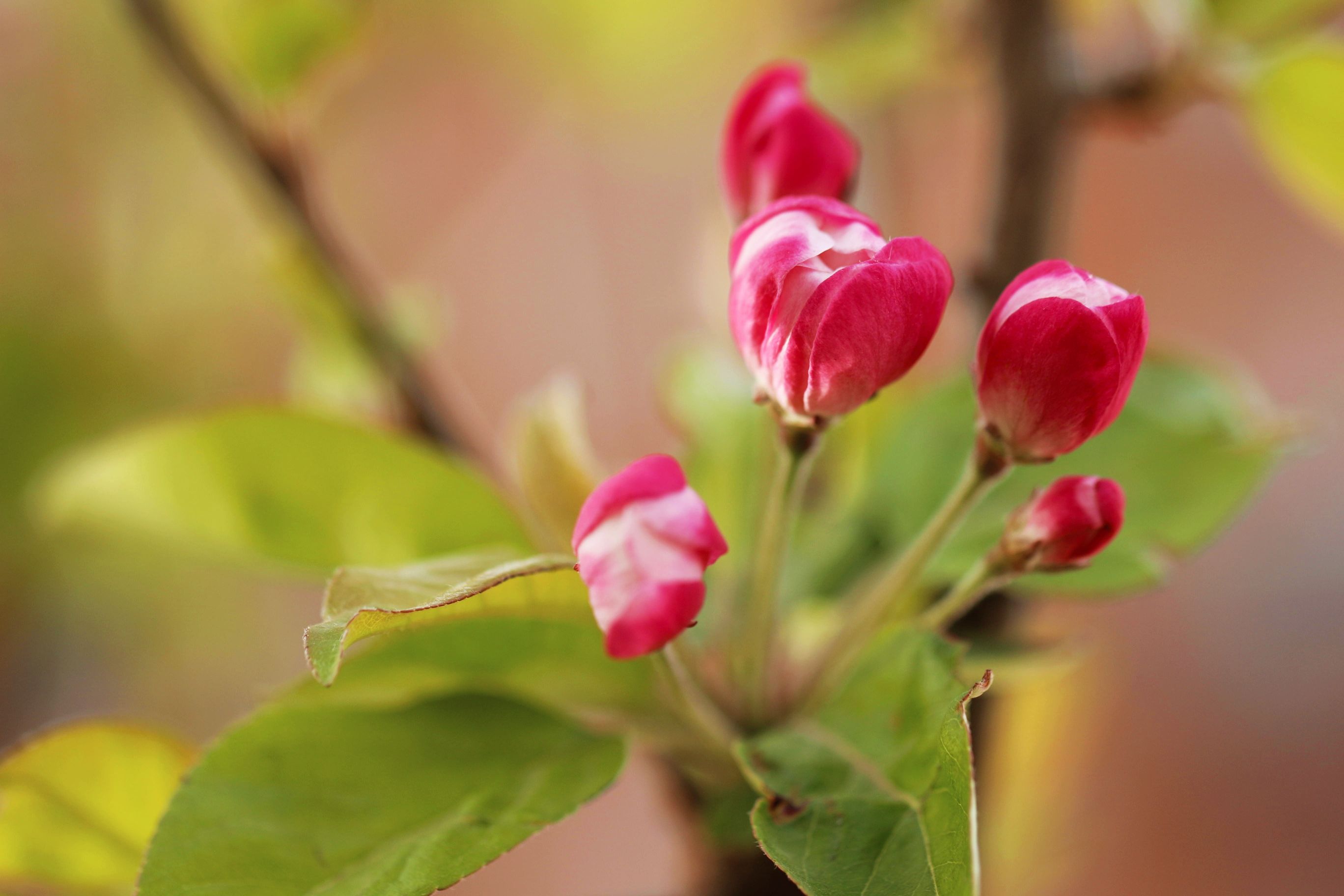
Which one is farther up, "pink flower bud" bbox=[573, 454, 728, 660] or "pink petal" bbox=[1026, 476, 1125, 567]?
"pink flower bud" bbox=[573, 454, 728, 660]

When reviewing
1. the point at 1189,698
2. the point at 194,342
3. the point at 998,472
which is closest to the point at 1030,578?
the point at 998,472

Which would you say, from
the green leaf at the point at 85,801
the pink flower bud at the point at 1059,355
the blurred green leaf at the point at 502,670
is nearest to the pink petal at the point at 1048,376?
the pink flower bud at the point at 1059,355

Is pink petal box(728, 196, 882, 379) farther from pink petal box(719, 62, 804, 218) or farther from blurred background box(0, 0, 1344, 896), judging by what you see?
blurred background box(0, 0, 1344, 896)

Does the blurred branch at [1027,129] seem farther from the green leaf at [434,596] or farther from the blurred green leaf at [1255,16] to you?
the green leaf at [434,596]

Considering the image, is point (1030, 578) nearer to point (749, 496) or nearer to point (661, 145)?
point (749, 496)

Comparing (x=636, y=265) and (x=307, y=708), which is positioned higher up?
(x=307, y=708)

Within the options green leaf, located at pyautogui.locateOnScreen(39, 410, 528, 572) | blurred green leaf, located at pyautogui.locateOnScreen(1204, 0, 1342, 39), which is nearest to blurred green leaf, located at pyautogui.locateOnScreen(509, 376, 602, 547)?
green leaf, located at pyautogui.locateOnScreen(39, 410, 528, 572)
